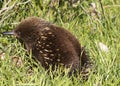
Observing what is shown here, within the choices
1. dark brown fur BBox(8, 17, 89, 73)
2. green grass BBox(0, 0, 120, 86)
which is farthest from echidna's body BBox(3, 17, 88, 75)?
green grass BBox(0, 0, 120, 86)

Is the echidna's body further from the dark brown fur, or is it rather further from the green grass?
the green grass

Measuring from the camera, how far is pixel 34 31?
4.16 meters

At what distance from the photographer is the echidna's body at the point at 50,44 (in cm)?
387

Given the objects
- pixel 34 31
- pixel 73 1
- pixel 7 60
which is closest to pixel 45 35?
pixel 34 31

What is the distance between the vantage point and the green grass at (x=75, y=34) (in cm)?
381

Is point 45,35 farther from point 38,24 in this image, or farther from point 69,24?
point 69,24

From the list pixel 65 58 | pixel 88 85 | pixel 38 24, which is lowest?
pixel 88 85

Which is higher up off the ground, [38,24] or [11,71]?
[38,24]

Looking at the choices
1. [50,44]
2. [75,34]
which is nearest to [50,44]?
[50,44]

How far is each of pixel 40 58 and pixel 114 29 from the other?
1.13m

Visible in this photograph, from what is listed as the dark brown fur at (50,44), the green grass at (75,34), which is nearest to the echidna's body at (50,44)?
the dark brown fur at (50,44)

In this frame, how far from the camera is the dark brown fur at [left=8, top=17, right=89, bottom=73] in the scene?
3.87 m

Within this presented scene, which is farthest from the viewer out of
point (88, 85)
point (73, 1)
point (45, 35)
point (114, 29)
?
point (73, 1)

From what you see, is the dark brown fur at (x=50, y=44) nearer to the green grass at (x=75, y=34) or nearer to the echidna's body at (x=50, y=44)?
the echidna's body at (x=50, y=44)
